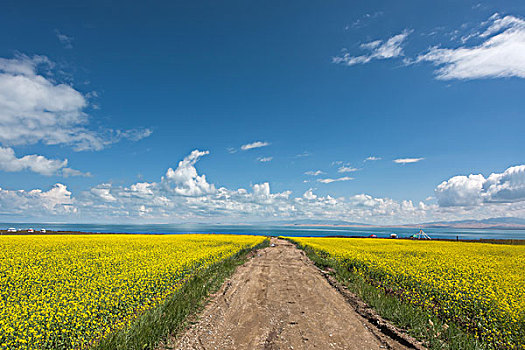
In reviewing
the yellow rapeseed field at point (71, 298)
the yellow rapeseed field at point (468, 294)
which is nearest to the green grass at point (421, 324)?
the yellow rapeseed field at point (468, 294)

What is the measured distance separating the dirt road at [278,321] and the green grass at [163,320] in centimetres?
40

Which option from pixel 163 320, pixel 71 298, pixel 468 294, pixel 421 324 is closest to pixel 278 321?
pixel 163 320

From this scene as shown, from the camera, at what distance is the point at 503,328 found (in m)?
7.06

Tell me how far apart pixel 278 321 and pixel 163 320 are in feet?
11.8

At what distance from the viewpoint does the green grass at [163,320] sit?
5934mm

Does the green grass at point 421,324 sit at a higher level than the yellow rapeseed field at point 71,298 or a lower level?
lower

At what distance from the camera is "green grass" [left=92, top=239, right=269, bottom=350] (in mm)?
5934

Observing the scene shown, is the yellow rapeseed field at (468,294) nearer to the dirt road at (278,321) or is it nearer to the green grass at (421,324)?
the green grass at (421,324)

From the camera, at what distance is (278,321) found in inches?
332

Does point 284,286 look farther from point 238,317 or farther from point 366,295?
point 238,317

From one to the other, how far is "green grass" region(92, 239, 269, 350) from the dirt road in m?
0.40

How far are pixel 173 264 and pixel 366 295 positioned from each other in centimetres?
976

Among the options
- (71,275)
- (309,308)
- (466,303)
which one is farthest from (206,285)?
(466,303)

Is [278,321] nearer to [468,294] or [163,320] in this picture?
[163,320]
